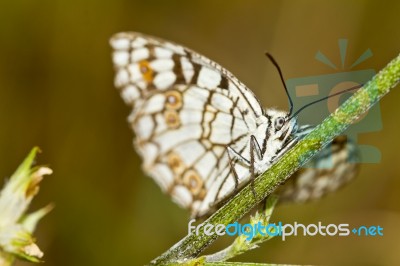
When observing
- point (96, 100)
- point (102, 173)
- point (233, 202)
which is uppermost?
point (96, 100)

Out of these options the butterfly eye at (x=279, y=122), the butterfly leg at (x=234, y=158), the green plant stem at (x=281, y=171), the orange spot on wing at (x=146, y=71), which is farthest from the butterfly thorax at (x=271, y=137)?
the orange spot on wing at (x=146, y=71)

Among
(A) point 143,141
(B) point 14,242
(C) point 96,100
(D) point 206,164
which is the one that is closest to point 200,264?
(B) point 14,242

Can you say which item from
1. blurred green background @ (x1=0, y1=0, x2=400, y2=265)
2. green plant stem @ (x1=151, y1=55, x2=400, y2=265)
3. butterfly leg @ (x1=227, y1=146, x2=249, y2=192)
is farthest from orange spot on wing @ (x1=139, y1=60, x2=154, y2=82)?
green plant stem @ (x1=151, y1=55, x2=400, y2=265)

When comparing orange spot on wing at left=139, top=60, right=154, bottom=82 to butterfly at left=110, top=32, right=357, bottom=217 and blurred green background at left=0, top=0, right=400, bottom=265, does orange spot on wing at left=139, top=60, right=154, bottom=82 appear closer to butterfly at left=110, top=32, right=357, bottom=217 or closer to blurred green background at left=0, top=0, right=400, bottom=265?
butterfly at left=110, top=32, right=357, bottom=217

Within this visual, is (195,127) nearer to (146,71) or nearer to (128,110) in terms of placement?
(146,71)

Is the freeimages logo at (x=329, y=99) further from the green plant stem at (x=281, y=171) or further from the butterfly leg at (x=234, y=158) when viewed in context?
the green plant stem at (x=281, y=171)

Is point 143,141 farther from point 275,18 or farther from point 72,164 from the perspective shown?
point 275,18

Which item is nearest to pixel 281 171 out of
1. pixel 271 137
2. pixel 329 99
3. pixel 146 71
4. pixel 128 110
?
pixel 271 137
